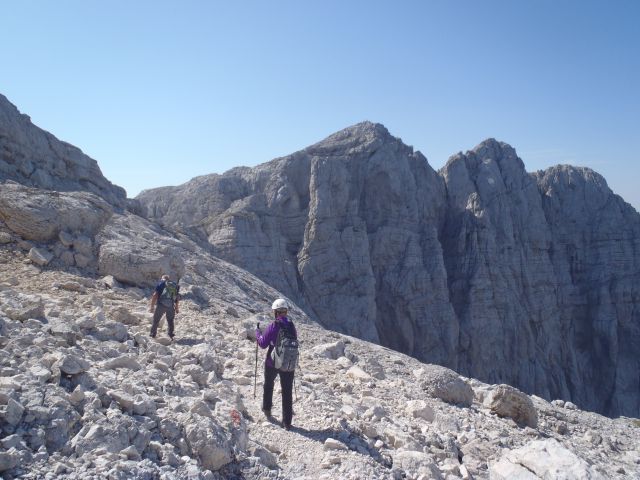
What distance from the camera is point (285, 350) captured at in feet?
20.3

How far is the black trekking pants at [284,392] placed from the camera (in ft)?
19.9

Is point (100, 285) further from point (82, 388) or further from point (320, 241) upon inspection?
point (320, 241)

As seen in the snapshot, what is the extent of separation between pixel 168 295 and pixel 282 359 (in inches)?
153

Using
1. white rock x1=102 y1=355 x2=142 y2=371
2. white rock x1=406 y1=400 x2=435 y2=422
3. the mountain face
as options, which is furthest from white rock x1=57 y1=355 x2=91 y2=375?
the mountain face

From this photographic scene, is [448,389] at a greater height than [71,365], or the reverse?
[71,365]

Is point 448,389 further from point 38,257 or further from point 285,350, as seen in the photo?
point 38,257

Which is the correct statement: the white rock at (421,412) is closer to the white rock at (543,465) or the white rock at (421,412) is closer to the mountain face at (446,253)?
the white rock at (543,465)

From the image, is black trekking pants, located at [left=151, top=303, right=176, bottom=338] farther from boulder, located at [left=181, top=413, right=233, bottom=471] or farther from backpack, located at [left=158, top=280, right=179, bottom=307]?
boulder, located at [left=181, top=413, right=233, bottom=471]

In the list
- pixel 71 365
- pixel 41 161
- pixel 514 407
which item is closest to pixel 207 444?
pixel 71 365

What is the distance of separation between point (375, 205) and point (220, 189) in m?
13.3

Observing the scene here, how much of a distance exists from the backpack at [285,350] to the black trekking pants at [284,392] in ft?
0.36

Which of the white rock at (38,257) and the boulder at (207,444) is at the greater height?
the white rock at (38,257)

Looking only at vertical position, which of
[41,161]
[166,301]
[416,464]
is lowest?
[416,464]

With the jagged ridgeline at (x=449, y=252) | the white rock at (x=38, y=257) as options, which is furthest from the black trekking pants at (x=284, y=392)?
the jagged ridgeline at (x=449, y=252)
